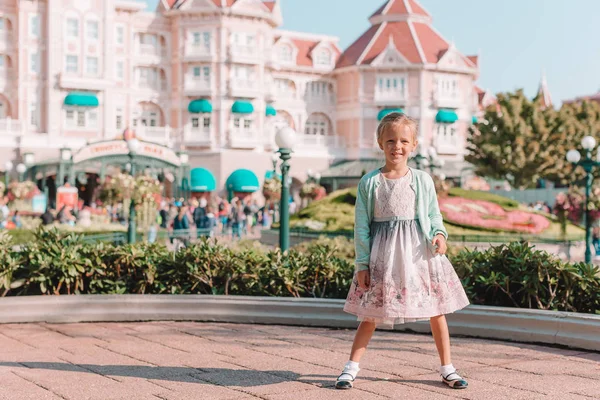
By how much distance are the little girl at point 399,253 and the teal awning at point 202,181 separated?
41.4m

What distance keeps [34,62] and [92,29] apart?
361cm

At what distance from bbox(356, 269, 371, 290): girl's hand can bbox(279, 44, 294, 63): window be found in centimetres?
5096

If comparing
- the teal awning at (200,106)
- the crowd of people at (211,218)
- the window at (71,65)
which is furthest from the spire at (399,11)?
the window at (71,65)

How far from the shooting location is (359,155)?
54656mm

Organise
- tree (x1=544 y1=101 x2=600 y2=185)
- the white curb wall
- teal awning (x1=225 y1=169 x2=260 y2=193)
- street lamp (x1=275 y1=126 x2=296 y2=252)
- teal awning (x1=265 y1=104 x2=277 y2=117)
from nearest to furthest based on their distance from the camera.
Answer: the white curb wall < street lamp (x1=275 y1=126 x2=296 y2=252) < teal awning (x1=225 y1=169 x2=260 y2=193) < tree (x1=544 y1=101 x2=600 y2=185) < teal awning (x1=265 y1=104 x2=277 y2=117)

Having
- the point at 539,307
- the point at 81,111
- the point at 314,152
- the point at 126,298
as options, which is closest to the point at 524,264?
the point at 539,307

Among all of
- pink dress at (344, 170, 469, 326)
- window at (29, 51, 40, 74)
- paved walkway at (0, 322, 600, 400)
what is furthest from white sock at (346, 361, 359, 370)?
window at (29, 51, 40, 74)

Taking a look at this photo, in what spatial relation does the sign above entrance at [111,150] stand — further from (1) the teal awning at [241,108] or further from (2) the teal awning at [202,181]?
(1) the teal awning at [241,108]

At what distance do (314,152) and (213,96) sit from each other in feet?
26.7

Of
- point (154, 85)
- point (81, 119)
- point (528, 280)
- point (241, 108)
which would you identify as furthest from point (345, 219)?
point (154, 85)

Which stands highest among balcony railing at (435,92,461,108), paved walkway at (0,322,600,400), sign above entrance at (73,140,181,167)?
balcony railing at (435,92,461,108)

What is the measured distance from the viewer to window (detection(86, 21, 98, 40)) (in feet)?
152

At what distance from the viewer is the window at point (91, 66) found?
46375mm

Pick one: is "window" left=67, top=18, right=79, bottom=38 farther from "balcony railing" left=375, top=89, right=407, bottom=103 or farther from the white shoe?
the white shoe
